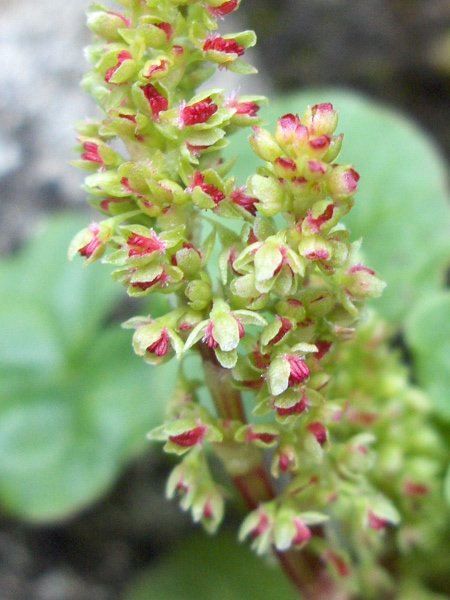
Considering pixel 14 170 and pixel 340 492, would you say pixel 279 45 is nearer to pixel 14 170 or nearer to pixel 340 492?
pixel 14 170

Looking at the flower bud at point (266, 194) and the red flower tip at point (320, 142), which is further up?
the red flower tip at point (320, 142)

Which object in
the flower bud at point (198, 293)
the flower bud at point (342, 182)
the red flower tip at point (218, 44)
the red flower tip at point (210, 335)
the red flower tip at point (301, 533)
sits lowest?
the red flower tip at point (301, 533)

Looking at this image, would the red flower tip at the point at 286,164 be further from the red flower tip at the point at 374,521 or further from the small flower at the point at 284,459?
the red flower tip at the point at 374,521

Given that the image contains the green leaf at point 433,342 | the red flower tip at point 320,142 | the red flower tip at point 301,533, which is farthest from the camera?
the green leaf at point 433,342

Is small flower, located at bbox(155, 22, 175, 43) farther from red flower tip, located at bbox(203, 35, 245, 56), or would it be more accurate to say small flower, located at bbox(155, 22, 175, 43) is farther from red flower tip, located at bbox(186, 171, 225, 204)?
red flower tip, located at bbox(186, 171, 225, 204)

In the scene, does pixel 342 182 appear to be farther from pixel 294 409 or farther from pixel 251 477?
pixel 251 477

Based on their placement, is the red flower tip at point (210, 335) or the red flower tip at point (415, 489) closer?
the red flower tip at point (210, 335)

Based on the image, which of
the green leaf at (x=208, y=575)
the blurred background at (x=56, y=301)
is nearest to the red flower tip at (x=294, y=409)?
the blurred background at (x=56, y=301)
